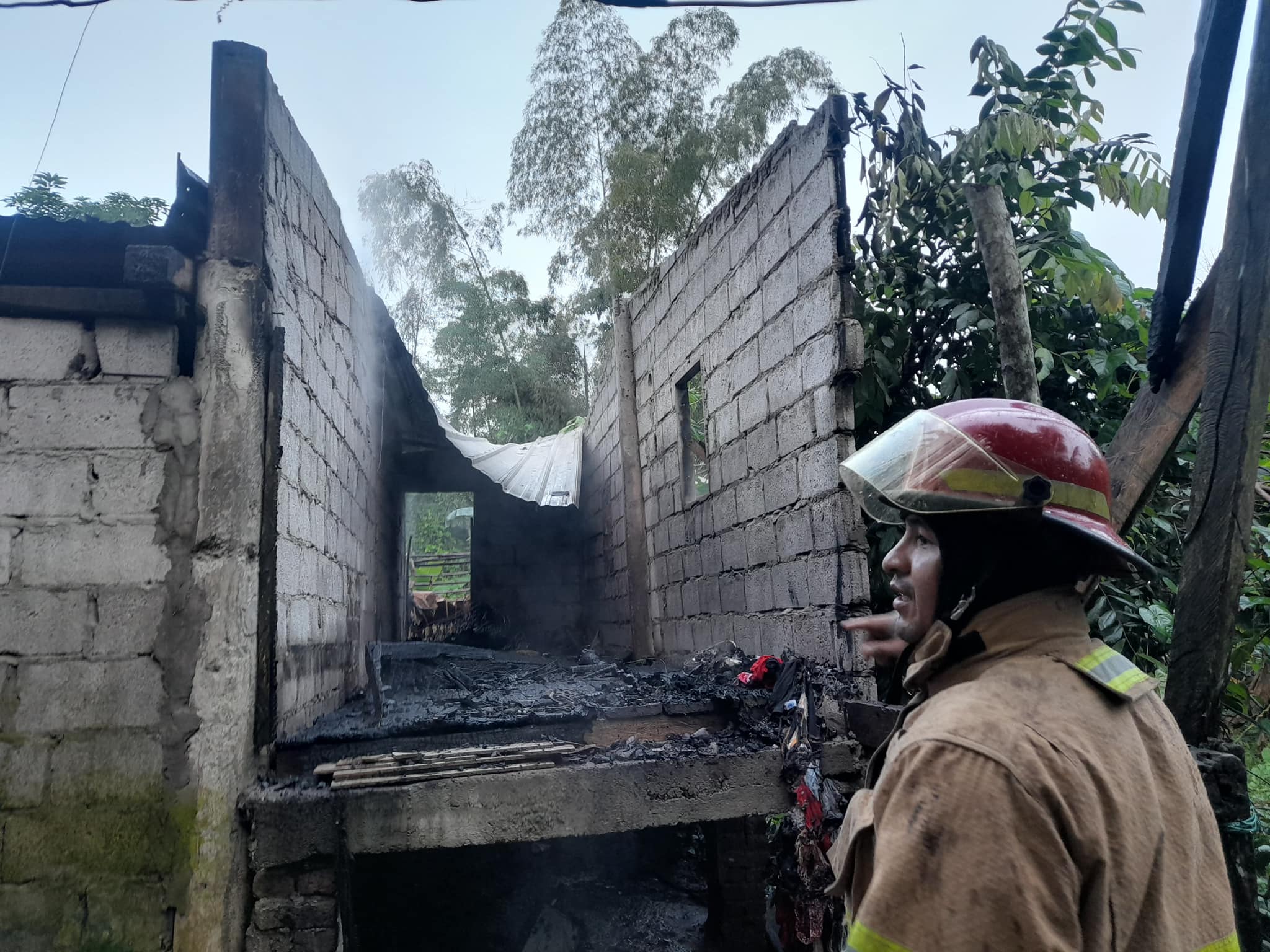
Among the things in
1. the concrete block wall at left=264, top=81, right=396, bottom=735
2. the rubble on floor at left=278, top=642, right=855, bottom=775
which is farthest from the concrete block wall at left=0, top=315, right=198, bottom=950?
the rubble on floor at left=278, top=642, right=855, bottom=775

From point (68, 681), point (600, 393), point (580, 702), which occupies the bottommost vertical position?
point (580, 702)

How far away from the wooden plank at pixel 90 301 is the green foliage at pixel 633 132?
1318cm

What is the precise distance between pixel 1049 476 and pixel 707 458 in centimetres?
430

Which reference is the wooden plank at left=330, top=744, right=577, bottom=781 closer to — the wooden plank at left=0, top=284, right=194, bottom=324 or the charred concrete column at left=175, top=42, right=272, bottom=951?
the charred concrete column at left=175, top=42, right=272, bottom=951

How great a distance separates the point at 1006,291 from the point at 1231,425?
960 millimetres

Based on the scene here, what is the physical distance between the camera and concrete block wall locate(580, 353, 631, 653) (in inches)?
321

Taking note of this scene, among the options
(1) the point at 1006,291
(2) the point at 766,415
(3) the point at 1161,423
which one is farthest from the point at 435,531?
(3) the point at 1161,423

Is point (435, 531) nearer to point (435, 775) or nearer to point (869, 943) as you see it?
point (435, 775)

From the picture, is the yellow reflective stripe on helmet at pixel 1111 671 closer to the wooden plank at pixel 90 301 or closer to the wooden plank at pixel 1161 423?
the wooden plank at pixel 1161 423

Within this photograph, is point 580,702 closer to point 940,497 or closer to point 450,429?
point 940,497

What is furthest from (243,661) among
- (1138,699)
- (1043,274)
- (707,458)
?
(1043,274)

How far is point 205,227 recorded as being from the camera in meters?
3.22

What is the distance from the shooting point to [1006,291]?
2.87 meters

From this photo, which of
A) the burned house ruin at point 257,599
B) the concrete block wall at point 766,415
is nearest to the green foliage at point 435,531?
the concrete block wall at point 766,415
